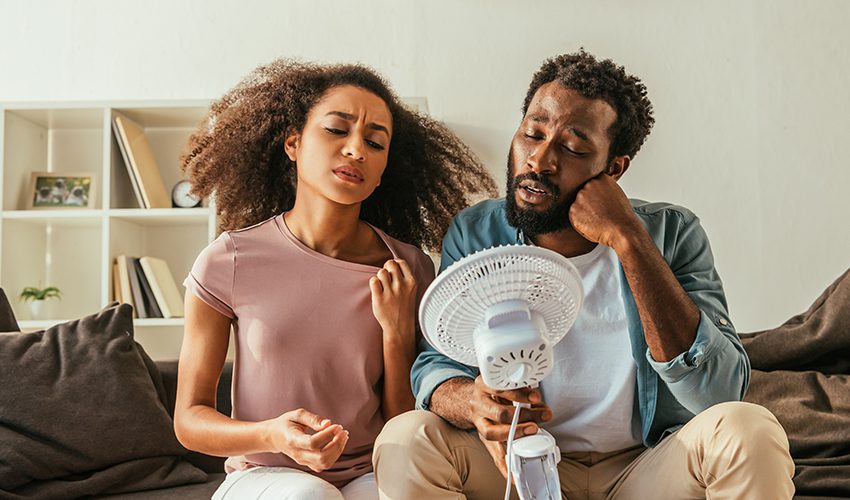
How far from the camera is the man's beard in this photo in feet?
5.37

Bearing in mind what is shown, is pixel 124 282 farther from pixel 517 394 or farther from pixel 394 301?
pixel 517 394

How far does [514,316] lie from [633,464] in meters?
0.54

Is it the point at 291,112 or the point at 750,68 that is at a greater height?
the point at 750,68

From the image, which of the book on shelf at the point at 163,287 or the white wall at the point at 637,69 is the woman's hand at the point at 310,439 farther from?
the white wall at the point at 637,69

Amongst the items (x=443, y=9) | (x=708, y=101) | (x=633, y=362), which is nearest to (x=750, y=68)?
(x=708, y=101)

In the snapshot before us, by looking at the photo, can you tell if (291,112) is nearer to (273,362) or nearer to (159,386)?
(273,362)

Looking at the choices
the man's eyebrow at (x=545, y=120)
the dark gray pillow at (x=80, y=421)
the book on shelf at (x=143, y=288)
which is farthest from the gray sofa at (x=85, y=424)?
the man's eyebrow at (x=545, y=120)

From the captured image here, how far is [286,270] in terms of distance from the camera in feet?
5.65

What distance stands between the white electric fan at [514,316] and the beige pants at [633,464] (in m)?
0.20

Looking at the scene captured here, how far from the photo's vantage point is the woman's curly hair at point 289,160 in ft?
6.19

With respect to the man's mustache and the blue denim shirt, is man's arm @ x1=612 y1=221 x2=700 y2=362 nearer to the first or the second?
the blue denim shirt

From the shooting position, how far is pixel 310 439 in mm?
1344

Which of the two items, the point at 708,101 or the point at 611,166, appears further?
the point at 708,101

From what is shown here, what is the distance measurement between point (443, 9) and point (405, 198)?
1.42m
